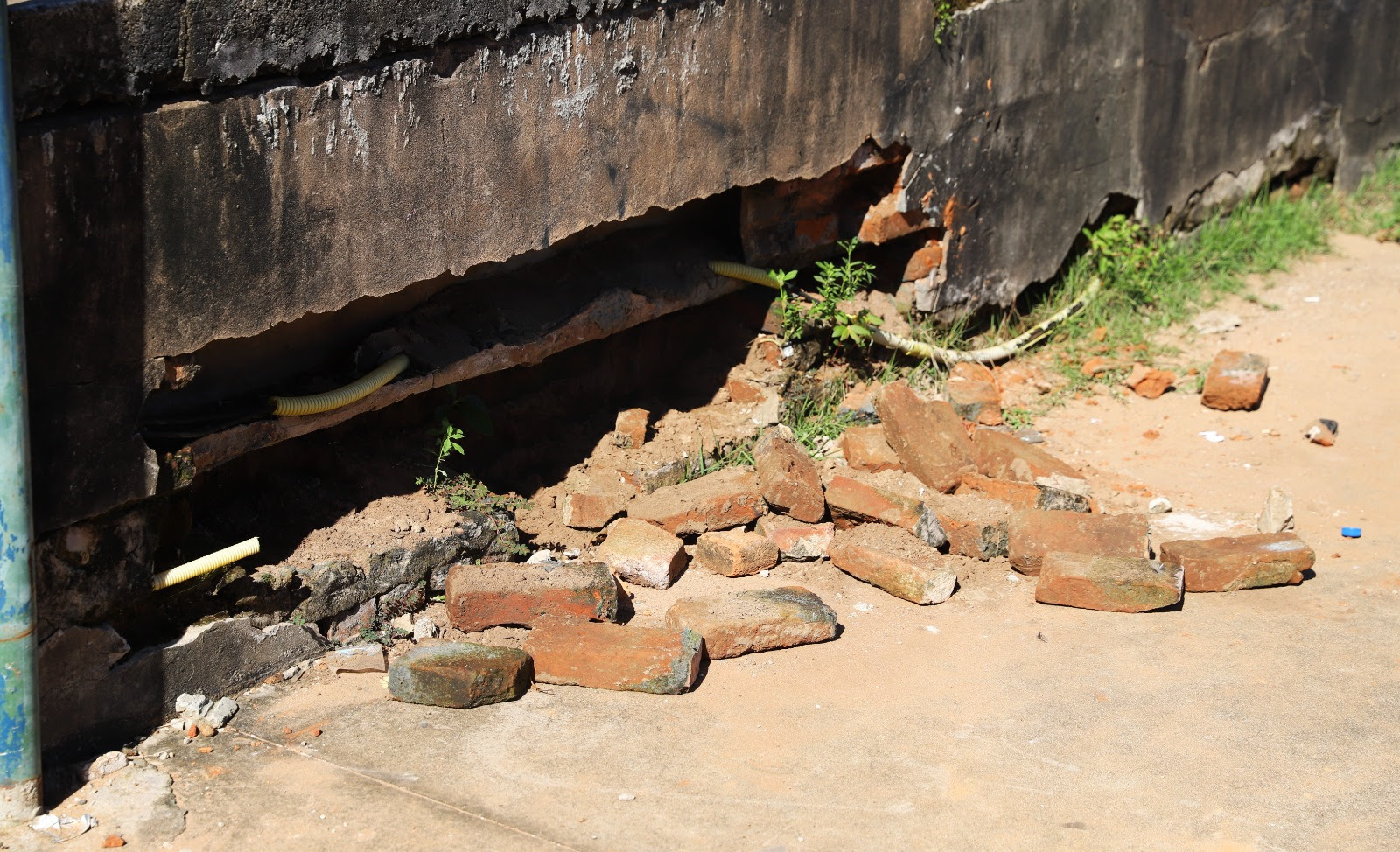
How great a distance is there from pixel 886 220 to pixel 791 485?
1.42m

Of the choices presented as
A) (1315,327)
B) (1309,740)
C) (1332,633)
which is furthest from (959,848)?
(1315,327)

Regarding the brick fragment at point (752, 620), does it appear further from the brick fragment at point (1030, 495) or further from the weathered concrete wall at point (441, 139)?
the weathered concrete wall at point (441, 139)

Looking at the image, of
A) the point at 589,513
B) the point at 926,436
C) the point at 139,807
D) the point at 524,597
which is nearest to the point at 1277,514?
the point at 926,436

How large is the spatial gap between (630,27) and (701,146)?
0.49m

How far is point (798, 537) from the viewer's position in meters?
4.12

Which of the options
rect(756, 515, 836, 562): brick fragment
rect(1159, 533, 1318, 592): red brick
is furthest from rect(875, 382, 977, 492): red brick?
rect(1159, 533, 1318, 592): red brick

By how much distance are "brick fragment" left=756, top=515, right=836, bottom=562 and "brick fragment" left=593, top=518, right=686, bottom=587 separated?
304 millimetres

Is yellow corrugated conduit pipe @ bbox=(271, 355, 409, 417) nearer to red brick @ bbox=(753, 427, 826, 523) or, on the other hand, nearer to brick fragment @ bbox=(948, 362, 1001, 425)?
red brick @ bbox=(753, 427, 826, 523)

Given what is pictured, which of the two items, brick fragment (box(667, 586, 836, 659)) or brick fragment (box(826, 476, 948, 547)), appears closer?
brick fragment (box(667, 586, 836, 659))

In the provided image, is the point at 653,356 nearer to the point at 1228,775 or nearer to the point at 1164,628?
the point at 1164,628

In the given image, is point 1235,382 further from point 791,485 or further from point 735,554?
point 735,554

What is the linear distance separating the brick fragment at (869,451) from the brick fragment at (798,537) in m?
0.50

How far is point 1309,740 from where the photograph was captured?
3.21m

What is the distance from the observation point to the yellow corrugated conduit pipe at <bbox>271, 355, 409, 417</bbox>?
338 cm
